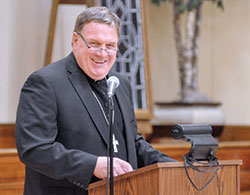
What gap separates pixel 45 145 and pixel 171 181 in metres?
0.61

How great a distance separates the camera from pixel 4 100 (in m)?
6.43

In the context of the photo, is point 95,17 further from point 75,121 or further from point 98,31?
point 75,121

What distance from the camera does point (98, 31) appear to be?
2359 mm

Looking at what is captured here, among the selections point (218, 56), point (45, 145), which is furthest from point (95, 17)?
point (218, 56)

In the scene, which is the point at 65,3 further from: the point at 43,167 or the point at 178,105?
the point at 43,167

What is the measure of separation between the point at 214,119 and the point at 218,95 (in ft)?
5.22

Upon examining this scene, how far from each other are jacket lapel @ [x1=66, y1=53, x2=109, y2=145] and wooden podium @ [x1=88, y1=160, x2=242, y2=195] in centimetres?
33

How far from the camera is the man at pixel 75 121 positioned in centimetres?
215

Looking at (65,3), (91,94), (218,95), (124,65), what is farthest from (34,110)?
(218,95)

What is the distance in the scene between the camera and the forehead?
7.72 ft

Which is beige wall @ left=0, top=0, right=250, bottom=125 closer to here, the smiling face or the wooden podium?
the smiling face

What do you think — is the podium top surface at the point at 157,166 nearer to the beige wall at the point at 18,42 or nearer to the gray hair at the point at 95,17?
the gray hair at the point at 95,17

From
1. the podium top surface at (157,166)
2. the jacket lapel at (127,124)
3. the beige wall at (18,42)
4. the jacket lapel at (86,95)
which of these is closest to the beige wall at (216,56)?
the beige wall at (18,42)

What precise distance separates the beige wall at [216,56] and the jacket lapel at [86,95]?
668 cm
